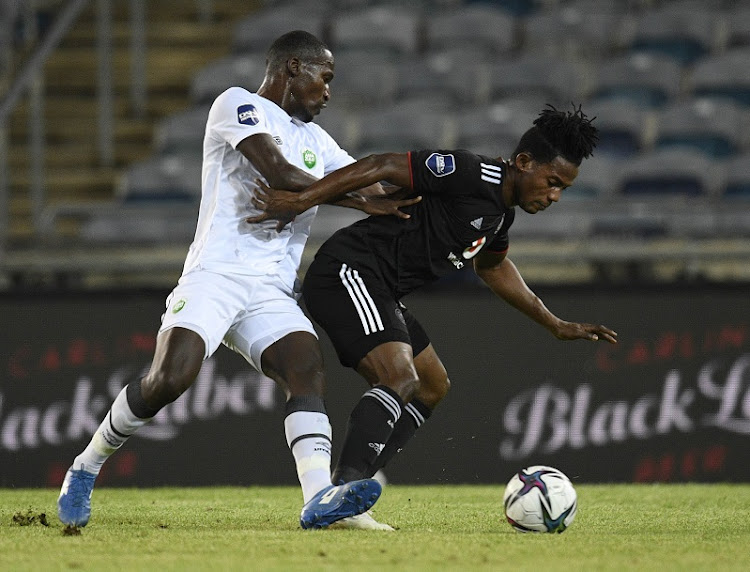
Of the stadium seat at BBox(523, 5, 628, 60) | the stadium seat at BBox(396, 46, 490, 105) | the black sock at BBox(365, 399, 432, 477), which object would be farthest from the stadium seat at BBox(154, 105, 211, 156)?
the black sock at BBox(365, 399, 432, 477)

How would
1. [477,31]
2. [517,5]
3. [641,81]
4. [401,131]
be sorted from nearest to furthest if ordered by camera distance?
1. [401,131]
2. [641,81]
3. [477,31]
4. [517,5]

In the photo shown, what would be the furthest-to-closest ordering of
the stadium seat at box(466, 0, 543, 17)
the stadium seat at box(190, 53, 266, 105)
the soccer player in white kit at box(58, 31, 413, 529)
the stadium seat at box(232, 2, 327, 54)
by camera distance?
1. the stadium seat at box(466, 0, 543, 17)
2. the stadium seat at box(232, 2, 327, 54)
3. the stadium seat at box(190, 53, 266, 105)
4. the soccer player in white kit at box(58, 31, 413, 529)

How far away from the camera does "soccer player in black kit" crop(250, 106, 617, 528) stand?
522cm

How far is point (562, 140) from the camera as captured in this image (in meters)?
5.39

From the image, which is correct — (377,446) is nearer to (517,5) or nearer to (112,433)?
(112,433)

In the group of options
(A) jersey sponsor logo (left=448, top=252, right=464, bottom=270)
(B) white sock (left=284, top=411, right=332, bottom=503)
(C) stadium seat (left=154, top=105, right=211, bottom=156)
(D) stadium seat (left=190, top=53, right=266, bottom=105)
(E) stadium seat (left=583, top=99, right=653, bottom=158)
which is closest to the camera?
(B) white sock (left=284, top=411, right=332, bottom=503)

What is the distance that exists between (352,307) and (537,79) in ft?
25.8

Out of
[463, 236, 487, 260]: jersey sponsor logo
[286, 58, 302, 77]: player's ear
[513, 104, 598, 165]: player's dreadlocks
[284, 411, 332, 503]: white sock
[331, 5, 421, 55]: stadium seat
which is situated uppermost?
[286, 58, 302, 77]: player's ear

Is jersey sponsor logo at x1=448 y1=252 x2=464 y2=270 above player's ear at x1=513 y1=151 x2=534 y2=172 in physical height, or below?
below

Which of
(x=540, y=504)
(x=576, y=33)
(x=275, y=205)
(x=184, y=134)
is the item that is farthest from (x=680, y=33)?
(x=540, y=504)

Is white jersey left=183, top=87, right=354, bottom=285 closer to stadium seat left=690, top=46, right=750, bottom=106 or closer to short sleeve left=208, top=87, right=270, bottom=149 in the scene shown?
short sleeve left=208, top=87, right=270, bottom=149

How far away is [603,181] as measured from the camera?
455 inches

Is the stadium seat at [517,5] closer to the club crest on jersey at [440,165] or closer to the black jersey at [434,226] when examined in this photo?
the black jersey at [434,226]

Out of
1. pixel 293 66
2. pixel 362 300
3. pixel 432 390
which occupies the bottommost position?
pixel 432 390
